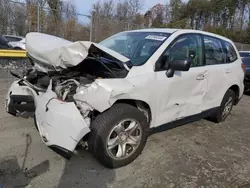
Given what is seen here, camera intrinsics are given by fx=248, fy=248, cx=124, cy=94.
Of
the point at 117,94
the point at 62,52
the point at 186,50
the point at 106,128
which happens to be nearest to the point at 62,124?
the point at 106,128

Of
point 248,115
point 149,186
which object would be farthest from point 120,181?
point 248,115

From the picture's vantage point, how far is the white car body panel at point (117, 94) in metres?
2.67

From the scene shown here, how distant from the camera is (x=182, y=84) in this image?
3643 mm

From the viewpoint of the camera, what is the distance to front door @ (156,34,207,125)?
3.43 metres

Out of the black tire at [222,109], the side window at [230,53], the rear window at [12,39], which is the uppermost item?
the rear window at [12,39]

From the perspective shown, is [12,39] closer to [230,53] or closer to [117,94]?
[230,53]

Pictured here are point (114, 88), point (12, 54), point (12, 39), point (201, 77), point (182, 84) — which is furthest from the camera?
point (12, 39)

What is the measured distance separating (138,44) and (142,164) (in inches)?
68.9

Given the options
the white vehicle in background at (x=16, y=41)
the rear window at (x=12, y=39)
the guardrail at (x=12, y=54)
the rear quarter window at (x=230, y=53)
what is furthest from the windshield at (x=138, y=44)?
the rear window at (x=12, y=39)

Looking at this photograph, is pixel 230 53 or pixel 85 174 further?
pixel 230 53

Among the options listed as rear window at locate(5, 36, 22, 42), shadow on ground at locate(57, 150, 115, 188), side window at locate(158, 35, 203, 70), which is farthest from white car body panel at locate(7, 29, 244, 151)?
rear window at locate(5, 36, 22, 42)

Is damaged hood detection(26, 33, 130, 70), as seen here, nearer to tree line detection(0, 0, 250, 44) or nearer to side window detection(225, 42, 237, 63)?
side window detection(225, 42, 237, 63)

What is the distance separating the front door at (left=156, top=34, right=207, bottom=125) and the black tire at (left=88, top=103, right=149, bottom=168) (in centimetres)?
56

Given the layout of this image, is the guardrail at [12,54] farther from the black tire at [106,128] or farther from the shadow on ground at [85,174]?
the black tire at [106,128]
